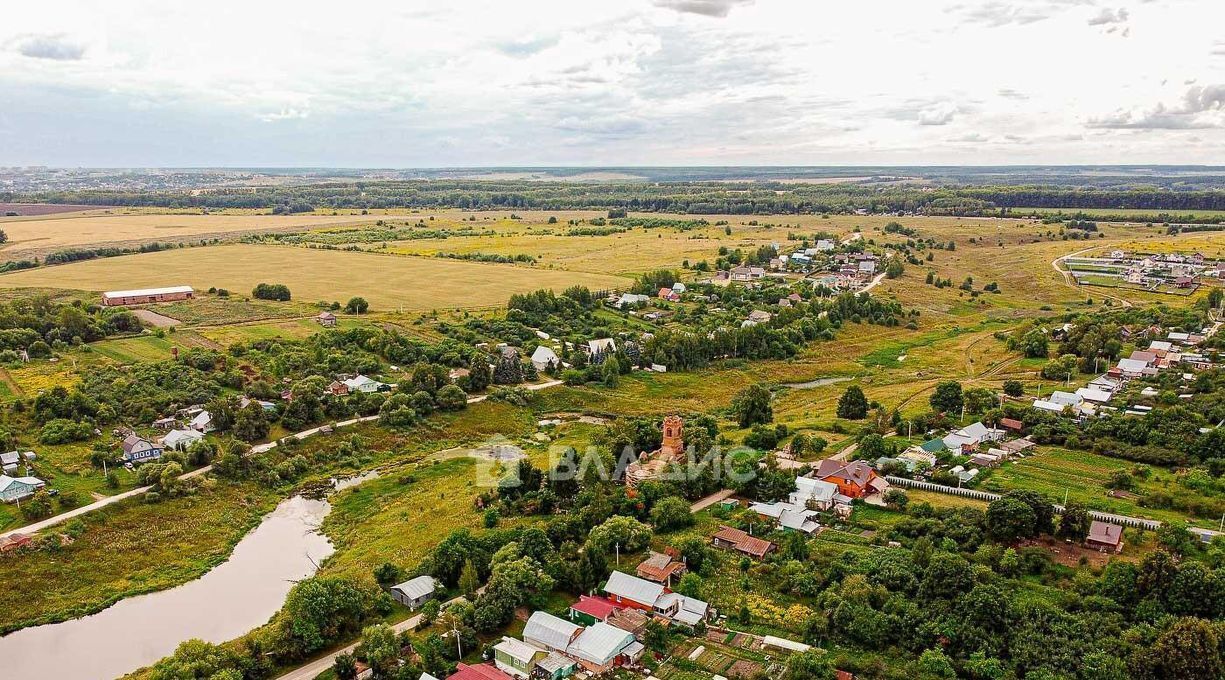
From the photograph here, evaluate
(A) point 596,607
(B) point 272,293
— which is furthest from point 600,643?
(B) point 272,293

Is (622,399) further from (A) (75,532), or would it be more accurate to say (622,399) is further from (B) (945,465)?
(A) (75,532)

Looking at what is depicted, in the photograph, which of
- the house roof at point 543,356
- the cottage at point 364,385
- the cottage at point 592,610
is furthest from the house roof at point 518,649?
the house roof at point 543,356

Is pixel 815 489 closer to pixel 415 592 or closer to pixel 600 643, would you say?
pixel 600 643

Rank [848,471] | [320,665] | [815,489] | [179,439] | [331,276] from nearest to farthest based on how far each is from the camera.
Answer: [320,665]
[815,489]
[848,471]
[179,439]
[331,276]

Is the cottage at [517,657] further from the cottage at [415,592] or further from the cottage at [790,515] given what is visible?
the cottage at [790,515]

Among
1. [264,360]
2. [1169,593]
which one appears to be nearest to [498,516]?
[1169,593]
